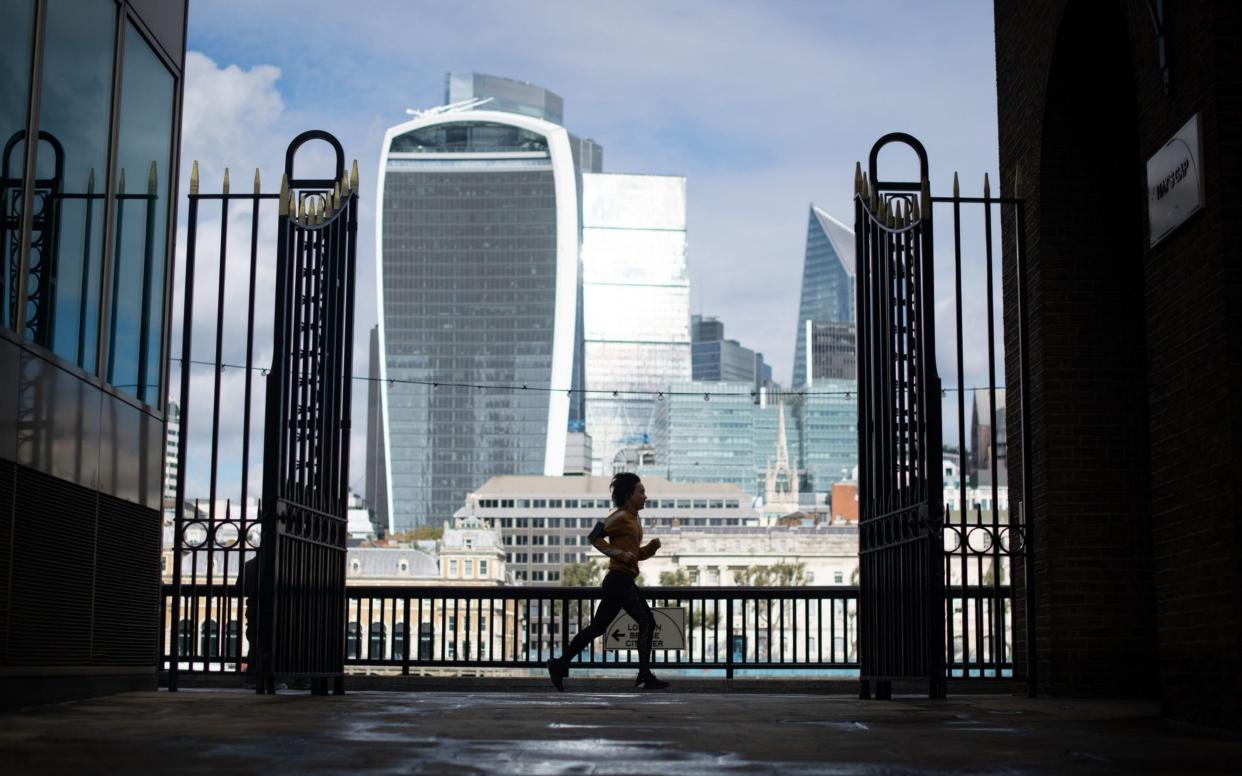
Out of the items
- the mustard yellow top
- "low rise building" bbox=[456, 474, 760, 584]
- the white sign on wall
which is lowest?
the mustard yellow top

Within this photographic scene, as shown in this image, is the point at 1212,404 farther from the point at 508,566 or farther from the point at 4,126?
the point at 508,566

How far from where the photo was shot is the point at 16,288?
8719 mm

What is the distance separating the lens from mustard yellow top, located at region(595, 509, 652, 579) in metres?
12.2

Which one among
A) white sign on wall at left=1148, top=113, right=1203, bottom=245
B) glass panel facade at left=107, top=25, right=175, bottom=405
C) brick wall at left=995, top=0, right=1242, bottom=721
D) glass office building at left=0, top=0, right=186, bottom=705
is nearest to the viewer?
white sign on wall at left=1148, top=113, right=1203, bottom=245

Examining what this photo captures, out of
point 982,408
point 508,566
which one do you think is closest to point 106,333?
point 508,566

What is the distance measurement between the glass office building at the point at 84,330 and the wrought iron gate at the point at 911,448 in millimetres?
5397

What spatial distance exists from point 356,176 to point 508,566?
15262 cm

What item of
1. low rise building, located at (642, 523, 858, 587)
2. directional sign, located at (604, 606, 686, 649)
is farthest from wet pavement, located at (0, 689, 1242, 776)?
low rise building, located at (642, 523, 858, 587)

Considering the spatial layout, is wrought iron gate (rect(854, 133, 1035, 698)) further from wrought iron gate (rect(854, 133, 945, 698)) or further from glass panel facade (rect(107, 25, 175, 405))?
glass panel facade (rect(107, 25, 175, 405))

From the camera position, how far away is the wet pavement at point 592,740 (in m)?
5.46

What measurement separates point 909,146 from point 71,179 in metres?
6.21

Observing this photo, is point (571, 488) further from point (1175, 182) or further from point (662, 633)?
point (1175, 182)

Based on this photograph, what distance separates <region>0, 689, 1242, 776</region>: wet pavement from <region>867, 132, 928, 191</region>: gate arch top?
4122 millimetres

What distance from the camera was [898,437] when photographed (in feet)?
38.0
